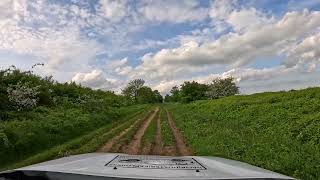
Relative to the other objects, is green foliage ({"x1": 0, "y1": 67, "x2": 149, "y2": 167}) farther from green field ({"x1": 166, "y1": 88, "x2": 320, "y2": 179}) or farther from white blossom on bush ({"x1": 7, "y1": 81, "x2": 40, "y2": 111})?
green field ({"x1": 166, "y1": 88, "x2": 320, "y2": 179})

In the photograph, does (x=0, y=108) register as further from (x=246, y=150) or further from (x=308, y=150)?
(x=308, y=150)

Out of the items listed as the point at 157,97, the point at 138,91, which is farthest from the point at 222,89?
the point at 157,97

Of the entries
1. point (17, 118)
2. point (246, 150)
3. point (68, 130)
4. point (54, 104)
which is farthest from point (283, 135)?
point (54, 104)

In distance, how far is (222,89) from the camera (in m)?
81.4

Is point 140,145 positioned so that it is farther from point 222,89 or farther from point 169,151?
point 222,89

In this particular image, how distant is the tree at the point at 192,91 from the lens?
83.4 m

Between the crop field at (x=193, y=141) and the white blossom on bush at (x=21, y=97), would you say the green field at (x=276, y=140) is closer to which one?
the crop field at (x=193, y=141)

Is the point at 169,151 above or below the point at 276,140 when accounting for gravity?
below

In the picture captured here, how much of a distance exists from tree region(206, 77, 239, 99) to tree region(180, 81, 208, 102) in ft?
6.85

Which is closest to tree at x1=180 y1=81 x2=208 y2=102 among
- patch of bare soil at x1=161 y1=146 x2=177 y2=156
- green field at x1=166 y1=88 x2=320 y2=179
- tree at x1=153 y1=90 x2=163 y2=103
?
tree at x1=153 y1=90 x2=163 y2=103

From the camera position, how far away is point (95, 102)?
34.9m

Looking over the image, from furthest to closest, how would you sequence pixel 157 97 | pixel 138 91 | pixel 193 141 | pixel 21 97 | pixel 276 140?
pixel 157 97
pixel 138 91
pixel 21 97
pixel 193 141
pixel 276 140

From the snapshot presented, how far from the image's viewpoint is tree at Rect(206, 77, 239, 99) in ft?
265

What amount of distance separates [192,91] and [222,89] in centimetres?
628
